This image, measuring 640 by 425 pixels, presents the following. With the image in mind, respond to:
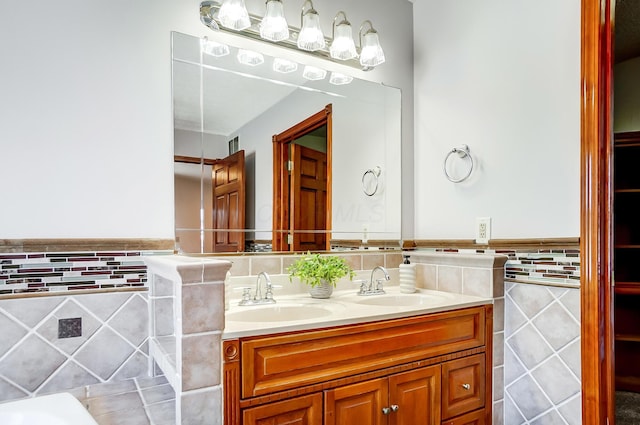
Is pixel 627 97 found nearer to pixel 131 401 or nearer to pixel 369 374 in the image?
pixel 369 374

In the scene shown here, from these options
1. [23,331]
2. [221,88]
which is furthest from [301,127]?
[23,331]

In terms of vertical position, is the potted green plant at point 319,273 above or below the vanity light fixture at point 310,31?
below

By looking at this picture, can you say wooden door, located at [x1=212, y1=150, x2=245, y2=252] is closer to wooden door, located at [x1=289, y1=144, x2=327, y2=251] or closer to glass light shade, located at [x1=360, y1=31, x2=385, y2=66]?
wooden door, located at [x1=289, y1=144, x2=327, y2=251]

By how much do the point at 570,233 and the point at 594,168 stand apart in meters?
0.27

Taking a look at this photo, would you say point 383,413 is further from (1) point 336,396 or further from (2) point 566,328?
(2) point 566,328

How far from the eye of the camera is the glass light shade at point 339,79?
198 centimetres

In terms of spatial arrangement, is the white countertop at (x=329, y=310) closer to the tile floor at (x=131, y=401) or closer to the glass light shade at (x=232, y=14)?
the tile floor at (x=131, y=401)

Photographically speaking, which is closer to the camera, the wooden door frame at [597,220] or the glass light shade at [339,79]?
the wooden door frame at [597,220]

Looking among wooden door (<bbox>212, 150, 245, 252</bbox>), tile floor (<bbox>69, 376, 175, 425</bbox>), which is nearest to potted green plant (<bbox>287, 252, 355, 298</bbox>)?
wooden door (<bbox>212, 150, 245, 252</bbox>)

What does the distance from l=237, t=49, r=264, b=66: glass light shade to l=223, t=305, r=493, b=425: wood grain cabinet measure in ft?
4.04

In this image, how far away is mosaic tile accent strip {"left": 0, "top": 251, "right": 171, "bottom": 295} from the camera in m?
1.31

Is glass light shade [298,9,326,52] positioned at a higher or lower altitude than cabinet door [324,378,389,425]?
higher

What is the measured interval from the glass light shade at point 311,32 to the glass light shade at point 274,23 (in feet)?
0.30

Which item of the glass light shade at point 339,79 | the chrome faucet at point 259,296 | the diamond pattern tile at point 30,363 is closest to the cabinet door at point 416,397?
the chrome faucet at point 259,296
